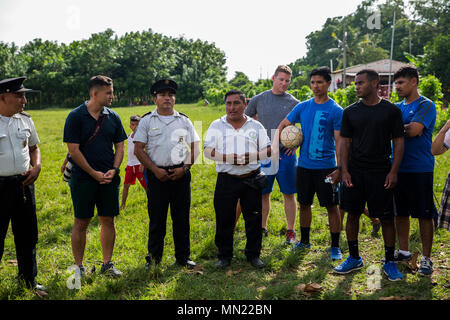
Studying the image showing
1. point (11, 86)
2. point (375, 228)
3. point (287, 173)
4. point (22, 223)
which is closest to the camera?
point (11, 86)

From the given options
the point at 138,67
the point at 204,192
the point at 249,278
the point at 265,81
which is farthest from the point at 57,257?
the point at 138,67

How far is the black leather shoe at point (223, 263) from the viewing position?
4765mm

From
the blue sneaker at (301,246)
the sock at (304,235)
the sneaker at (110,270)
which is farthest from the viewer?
the sock at (304,235)

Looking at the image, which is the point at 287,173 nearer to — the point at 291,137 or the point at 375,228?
the point at 291,137

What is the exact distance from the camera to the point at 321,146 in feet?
16.3

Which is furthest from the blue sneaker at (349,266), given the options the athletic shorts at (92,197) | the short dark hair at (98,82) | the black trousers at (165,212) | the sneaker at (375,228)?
the short dark hair at (98,82)

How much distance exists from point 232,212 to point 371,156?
1807 millimetres

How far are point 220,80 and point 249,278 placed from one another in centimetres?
6456

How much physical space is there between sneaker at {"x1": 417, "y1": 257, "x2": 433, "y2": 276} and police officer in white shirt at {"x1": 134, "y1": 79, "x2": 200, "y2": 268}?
2.72 m

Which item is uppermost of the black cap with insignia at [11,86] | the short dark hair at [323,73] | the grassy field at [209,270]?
the short dark hair at [323,73]

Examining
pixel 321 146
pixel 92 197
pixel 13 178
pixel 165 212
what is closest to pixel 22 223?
pixel 13 178

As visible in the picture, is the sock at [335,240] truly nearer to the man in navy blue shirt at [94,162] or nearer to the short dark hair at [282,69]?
the short dark hair at [282,69]

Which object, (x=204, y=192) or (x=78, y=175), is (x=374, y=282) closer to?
(x=78, y=175)
